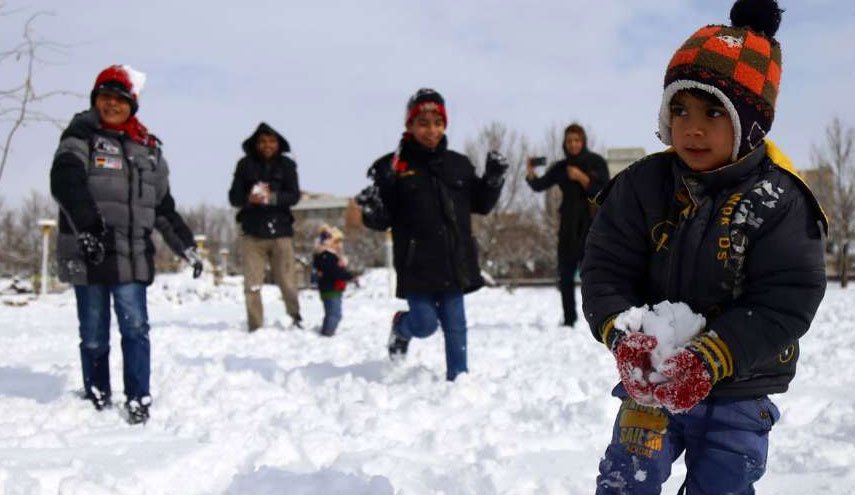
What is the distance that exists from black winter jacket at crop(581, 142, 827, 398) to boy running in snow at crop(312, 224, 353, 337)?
19.9 feet

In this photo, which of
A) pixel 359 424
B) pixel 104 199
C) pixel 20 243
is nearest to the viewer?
pixel 359 424

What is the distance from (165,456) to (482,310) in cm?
845

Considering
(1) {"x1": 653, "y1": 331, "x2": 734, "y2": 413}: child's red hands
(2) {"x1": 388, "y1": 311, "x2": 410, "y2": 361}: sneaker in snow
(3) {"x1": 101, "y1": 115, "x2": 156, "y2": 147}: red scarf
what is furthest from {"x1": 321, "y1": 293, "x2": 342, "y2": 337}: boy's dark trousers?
(1) {"x1": 653, "y1": 331, "x2": 734, "y2": 413}: child's red hands

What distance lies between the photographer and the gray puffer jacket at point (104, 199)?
3670 mm

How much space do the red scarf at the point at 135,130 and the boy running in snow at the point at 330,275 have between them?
158 inches

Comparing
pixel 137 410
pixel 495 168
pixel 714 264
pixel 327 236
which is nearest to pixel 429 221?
pixel 495 168

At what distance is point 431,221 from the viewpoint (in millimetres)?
4629

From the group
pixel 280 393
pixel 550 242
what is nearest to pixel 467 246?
pixel 280 393

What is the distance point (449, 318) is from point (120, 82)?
2.38 meters

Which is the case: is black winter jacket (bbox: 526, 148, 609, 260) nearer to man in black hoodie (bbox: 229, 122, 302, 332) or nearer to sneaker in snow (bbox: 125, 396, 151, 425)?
man in black hoodie (bbox: 229, 122, 302, 332)

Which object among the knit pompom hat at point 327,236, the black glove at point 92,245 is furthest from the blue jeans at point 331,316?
the black glove at point 92,245

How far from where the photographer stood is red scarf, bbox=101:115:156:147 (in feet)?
13.0

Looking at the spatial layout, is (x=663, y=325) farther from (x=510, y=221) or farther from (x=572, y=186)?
(x=510, y=221)

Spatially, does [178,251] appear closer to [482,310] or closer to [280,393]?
[280,393]
